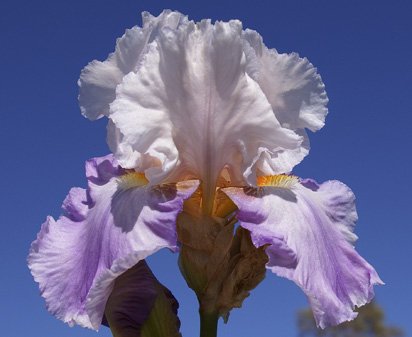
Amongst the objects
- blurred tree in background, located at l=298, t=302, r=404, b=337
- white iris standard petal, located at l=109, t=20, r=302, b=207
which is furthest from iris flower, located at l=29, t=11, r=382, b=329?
blurred tree in background, located at l=298, t=302, r=404, b=337

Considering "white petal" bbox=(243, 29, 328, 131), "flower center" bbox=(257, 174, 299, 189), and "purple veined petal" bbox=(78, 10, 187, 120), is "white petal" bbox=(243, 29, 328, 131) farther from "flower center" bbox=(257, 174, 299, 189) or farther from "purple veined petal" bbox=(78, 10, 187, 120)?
"purple veined petal" bbox=(78, 10, 187, 120)

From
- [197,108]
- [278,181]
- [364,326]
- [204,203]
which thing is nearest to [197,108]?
[197,108]

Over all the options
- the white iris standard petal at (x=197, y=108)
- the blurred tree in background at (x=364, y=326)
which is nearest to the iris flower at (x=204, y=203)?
the white iris standard petal at (x=197, y=108)

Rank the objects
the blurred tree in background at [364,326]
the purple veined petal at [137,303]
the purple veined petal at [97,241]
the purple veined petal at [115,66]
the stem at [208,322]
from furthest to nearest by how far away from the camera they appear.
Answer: the blurred tree in background at [364,326], the purple veined petal at [115,66], the purple veined petal at [137,303], the stem at [208,322], the purple veined petal at [97,241]

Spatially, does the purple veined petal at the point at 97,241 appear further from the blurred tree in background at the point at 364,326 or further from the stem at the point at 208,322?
the blurred tree in background at the point at 364,326

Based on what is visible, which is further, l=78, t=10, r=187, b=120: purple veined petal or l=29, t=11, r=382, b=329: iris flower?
l=78, t=10, r=187, b=120: purple veined petal

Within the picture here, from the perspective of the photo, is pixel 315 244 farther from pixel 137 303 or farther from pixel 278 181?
pixel 137 303

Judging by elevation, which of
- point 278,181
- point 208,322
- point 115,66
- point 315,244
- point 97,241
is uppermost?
point 115,66
